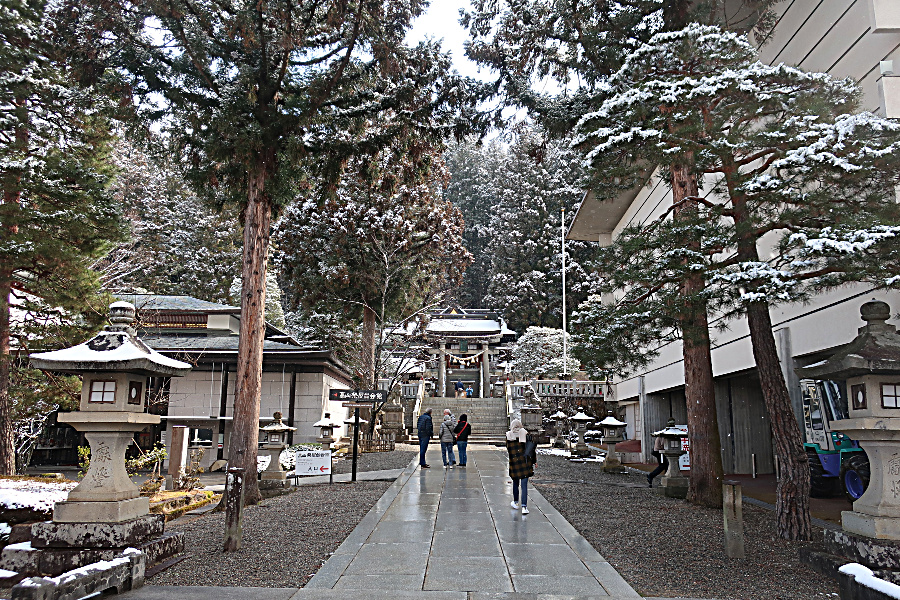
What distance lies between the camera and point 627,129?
340 inches

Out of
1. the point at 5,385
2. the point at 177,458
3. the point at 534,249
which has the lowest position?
the point at 177,458

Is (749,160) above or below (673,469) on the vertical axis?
above

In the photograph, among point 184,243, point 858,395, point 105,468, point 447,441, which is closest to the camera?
point 858,395

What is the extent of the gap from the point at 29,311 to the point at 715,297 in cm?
1322

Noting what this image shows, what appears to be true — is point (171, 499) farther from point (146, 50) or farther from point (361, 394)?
point (146, 50)

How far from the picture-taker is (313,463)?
49.2 feet

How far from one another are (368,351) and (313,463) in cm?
1070

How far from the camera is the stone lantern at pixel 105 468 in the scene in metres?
6.48

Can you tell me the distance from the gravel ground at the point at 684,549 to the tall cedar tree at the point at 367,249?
1558 cm

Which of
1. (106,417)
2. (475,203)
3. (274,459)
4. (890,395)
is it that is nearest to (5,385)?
(274,459)

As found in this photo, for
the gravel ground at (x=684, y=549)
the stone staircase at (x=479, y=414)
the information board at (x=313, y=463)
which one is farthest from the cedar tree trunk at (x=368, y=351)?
the gravel ground at (x=684, y=549)

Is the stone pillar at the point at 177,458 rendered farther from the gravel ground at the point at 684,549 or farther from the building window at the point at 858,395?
the building window at the point at 858,395

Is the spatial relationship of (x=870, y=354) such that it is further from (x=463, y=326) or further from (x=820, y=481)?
(x=463, y=326)

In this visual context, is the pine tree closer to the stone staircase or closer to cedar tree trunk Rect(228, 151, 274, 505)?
the stone staircase
